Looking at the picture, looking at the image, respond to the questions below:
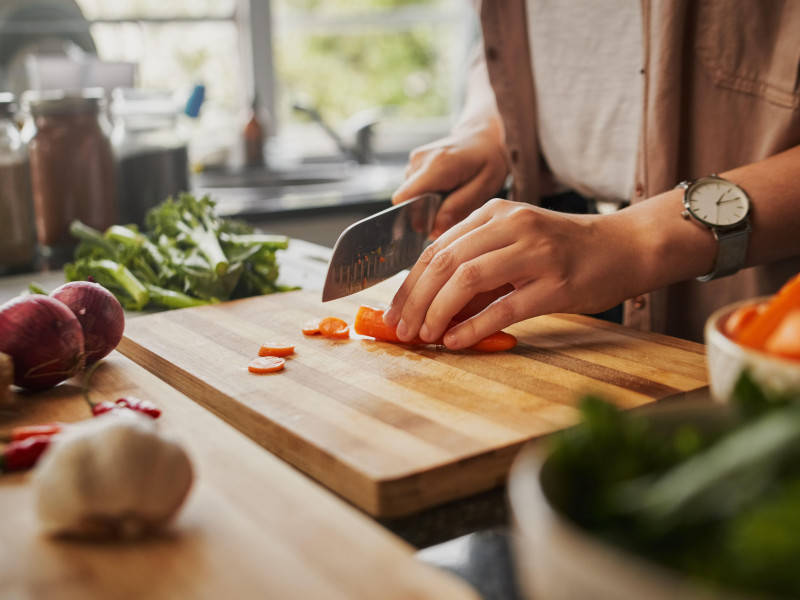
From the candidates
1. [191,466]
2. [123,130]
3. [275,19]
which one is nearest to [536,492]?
[191,466]

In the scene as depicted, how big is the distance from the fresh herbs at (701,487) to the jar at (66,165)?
2087 millimetres

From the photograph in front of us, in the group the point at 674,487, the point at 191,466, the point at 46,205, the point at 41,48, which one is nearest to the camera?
the point at 674,487

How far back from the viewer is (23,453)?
898 millimetres

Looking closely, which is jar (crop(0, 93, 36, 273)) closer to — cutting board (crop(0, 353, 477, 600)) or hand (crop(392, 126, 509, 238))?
hand (crop(392, 126, 509, 238))

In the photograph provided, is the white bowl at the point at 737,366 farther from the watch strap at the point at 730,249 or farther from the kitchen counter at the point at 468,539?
the watch strap at the point at 730,249

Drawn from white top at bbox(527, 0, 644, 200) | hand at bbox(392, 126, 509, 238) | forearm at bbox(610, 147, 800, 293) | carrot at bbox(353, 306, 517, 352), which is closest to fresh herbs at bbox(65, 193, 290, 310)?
hand at bbox(392, 126, 509, 238)

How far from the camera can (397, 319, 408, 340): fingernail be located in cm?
139

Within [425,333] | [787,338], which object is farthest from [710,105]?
[787,338]

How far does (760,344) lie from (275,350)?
857mm

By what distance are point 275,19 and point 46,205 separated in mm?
2827

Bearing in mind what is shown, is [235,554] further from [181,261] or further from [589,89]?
[589,89]

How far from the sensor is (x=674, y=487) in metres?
0.49

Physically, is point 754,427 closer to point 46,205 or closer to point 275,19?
point 46,205

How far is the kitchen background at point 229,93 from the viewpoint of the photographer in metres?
2.68
